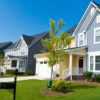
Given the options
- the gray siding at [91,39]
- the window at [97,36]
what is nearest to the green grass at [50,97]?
the gray siding at [91,39]

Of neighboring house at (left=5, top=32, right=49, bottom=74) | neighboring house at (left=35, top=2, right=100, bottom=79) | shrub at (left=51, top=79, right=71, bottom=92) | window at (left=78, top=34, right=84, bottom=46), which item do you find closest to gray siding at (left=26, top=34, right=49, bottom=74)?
neighboring house at (left=5, top=32, right=49, bottom=74)

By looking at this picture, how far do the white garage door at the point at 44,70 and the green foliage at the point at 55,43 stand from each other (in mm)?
10594

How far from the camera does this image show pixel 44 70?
22.4 meters

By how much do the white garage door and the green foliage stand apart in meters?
10.6

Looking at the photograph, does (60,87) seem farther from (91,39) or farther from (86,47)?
(91,39)

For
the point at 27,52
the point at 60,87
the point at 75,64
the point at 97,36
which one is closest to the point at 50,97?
the point at 60,87

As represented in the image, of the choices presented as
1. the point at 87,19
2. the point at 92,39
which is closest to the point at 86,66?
the point at 92,39

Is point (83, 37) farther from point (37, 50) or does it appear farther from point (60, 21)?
point (37, 50)

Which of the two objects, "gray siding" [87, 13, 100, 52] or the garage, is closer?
"gray siding" [87, 13, 100, 52]

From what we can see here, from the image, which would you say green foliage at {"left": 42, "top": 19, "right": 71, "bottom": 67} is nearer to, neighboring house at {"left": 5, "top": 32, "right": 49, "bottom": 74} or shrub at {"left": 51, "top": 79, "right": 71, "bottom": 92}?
shrub at {"left": 51, "top": 79, "right": 71, "bottom": 92}

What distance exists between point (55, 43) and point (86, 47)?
803cm

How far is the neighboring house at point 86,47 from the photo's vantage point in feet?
54.7

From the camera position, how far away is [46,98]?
8133 millimetres

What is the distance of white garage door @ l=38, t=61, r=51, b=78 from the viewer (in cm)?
2149
